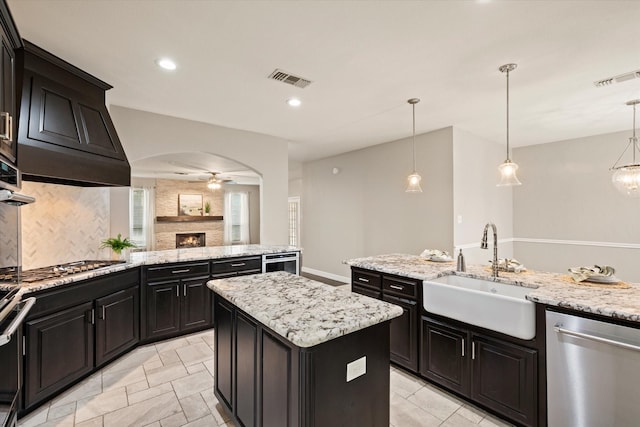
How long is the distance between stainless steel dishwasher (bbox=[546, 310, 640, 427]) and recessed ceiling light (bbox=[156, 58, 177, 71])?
3.40 meters

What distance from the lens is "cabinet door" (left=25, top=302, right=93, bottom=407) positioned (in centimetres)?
216

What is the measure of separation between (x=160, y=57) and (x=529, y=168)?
6.29 m

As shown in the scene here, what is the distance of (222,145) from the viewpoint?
4.38 metres

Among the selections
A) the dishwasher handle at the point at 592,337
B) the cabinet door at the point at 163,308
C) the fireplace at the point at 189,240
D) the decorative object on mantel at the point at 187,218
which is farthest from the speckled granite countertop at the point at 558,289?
the fireplace at the point at 189,240

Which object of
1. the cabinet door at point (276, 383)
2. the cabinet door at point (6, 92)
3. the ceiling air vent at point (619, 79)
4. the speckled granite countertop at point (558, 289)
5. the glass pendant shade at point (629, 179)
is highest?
the ceiling air vent at point (619, 79)

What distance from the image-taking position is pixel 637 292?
198 cm

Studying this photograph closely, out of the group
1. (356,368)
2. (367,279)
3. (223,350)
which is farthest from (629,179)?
(223,350)

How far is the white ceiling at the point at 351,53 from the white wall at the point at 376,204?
1.01 meters

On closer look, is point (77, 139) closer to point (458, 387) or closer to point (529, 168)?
point (458, 387)

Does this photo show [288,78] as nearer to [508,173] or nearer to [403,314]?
[508,173]

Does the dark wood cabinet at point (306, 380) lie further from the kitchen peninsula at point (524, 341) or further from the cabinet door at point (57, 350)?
the cabinet door at point (57, 350)

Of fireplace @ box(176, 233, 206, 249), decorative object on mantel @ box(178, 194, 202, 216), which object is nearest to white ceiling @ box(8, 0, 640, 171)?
decorative object on mantel @ box(178, 194, 202, 216)

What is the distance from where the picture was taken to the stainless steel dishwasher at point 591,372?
1616 millimetres

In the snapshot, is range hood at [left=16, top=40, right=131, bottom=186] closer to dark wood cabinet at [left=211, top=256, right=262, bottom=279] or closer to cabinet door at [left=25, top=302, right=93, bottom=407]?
cabinet door at [left=25, top=302, right=93, bottom=407]
